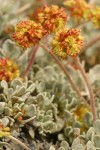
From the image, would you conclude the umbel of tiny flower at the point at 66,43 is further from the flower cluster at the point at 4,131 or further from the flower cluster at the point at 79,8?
the flower cluster at the point at 79,8

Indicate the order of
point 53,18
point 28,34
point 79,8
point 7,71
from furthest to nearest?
point 79,8
point 7,71
point 53,18
point 28,34

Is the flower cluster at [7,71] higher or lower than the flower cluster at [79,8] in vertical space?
lower

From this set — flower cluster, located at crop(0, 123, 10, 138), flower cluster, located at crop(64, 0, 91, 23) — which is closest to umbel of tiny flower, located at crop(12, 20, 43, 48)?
flower cluster, located at crop(0, 123, 10, 138)

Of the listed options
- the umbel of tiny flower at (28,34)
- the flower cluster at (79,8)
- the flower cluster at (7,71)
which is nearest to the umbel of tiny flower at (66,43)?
the umbel of tiny flower at (28,34)

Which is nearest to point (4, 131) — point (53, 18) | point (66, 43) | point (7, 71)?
point (7, 71)

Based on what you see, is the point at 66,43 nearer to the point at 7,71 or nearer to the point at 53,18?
the point at 53,18

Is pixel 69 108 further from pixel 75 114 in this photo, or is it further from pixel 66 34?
pixel 66 34
